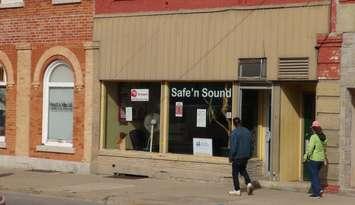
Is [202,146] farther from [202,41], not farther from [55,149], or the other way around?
[55,149]

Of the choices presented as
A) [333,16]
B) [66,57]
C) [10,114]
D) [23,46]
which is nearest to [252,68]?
[333,16]

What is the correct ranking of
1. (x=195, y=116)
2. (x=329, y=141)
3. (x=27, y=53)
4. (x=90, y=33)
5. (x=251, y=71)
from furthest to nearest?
(x=27, y=53) < (x=90, y=33) < (x=195, y=116) < (x=251, y=71) < (x=329, y=141)

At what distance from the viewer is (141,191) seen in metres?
16.9

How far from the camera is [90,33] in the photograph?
21.1 metres

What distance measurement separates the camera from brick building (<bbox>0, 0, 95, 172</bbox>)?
21.3 m

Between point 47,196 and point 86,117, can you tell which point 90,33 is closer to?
point 86,117

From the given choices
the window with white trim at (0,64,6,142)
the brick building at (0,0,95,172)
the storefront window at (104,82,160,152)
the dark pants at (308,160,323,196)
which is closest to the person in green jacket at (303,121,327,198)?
the dark pants at (308,160,323,196)

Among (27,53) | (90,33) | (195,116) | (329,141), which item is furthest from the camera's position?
(27,53)

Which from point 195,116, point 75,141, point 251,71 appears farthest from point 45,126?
point 251,71

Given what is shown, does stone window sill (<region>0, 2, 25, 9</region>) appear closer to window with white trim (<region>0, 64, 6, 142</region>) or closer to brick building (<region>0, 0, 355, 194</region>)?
brick building (<region>0, 0, 355, 194</region>)

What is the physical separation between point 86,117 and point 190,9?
456 cm

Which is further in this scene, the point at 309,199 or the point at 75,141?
the point at 75,141

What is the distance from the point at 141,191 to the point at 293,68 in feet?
15.0

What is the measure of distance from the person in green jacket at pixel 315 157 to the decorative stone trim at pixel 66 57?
7.70 m
